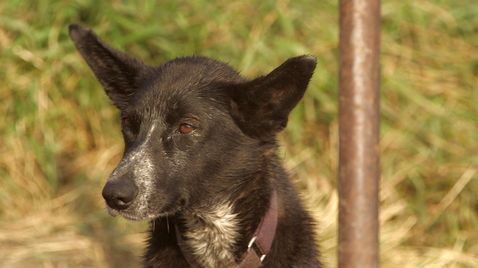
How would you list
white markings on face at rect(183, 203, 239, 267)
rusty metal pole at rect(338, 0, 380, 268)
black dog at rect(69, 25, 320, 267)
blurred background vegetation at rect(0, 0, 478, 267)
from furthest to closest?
blurred background vegetation at rect(0, 0, 478, 267), white markings on face at rect(183, 203, 239, 267), black dog at rect(69, 25, 320, 267), rusty metal pole at rect(338, 0, 380, 268)

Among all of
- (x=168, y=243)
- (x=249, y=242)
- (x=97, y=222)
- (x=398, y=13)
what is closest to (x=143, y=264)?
(x=168, y=243)

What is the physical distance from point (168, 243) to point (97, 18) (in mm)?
3353

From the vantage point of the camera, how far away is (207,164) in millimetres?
3967

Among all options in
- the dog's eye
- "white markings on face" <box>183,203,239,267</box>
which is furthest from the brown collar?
the dog's eye

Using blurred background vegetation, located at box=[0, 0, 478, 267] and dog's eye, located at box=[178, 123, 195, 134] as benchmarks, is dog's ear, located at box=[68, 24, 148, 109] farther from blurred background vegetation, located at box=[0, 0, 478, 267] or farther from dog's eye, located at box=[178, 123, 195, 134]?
blurred background vegetation, located at box=[0, 0, 478, 267]

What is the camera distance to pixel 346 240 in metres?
3.47

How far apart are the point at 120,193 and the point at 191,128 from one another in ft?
1.37

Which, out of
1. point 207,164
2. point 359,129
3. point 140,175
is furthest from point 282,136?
point 359,129

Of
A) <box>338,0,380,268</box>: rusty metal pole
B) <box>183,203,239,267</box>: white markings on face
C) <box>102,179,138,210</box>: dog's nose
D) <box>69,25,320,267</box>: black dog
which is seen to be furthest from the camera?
<box>183,203,239,267</box>: white markings on face

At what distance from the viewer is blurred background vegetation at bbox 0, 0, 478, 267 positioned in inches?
253

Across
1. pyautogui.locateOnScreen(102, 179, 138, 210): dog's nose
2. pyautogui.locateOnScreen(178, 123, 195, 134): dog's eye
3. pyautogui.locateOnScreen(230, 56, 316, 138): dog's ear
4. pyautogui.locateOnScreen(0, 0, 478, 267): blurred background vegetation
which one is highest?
pyautogui.locateOnScreen(230, 56, 316, 138): dog's ear

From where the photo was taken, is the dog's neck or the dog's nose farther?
the dog's neck

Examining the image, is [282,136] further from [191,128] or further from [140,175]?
[140,175]

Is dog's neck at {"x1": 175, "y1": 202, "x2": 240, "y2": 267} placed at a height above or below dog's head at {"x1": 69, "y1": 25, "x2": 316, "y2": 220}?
below
